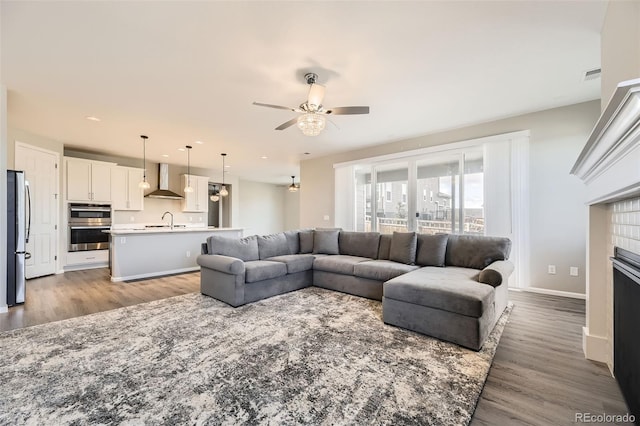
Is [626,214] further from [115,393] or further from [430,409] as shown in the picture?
[115,393]

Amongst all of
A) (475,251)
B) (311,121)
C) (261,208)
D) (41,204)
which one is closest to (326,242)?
(475,251)

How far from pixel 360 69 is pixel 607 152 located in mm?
2142

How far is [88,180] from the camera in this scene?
6.05 meters

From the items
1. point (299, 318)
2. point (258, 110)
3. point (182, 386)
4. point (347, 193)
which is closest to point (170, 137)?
point (258, 110)

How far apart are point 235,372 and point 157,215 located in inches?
276

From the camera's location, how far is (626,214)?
173cm

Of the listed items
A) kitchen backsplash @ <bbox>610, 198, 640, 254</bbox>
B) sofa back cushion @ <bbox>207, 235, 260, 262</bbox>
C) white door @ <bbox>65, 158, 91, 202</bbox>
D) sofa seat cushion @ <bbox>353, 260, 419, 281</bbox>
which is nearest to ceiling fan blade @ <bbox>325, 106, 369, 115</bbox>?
sofa seat cushion @ <bbox>353, 260, 419, 281</bbox>

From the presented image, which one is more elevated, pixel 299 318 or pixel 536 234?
pixel 536 234

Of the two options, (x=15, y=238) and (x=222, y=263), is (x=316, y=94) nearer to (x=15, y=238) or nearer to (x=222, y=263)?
(x=222, y=263)

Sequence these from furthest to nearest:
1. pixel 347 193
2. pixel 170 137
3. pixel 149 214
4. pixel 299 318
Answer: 1. pixel 149 214
2. pixel 347 193
3. pixel 170 137
4. pixel 299 318

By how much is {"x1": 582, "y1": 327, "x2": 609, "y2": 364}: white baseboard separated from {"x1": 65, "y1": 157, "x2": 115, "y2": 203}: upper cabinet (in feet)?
28.1

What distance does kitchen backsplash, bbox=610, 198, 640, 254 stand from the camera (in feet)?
5.10

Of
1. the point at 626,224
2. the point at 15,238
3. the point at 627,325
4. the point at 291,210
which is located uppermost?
the point at 291,210
